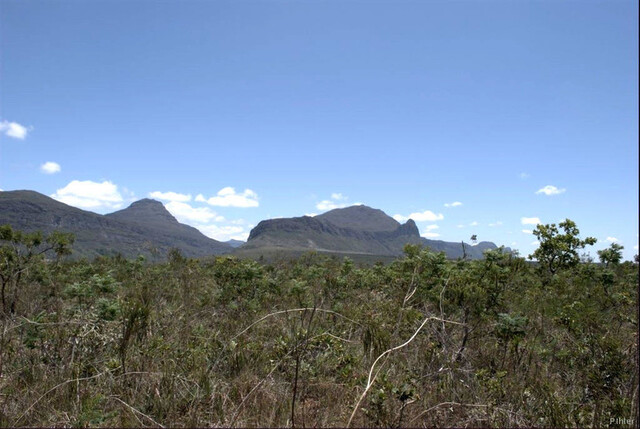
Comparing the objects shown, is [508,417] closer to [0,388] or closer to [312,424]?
[312,424]

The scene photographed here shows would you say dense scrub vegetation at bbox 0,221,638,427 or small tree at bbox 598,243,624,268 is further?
small tree at bbox 598,243,624,268

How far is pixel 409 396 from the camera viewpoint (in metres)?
3.07

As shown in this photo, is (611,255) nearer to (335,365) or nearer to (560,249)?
(560,249)

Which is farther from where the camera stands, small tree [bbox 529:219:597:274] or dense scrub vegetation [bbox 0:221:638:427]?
small tree [bbox 529:219:597:274]

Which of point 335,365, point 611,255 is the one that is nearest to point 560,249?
point 611,255

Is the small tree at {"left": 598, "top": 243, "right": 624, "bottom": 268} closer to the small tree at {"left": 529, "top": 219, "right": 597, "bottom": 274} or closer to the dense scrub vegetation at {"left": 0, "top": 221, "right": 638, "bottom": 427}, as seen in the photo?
the small tree at {"left": 529, "top": 219, "right": 597, "bottom": 274}

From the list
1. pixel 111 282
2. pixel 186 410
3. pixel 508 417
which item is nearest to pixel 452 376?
pixel 508 417

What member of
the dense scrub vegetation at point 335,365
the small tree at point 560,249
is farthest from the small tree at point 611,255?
the dense scrub vegetation at point 335,365

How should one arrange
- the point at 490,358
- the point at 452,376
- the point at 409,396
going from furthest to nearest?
the point at 490,358 → the point at 452,376 → the point at 409,396

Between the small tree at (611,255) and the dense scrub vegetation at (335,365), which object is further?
the small tree at (611,255)

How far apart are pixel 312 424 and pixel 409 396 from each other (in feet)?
2.85

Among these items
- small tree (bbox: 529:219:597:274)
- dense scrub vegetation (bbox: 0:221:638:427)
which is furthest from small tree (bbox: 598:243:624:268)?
dense scrub vegetation (bbox: 0:221:638:427)

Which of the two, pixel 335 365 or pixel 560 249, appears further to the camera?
pixel 560 249

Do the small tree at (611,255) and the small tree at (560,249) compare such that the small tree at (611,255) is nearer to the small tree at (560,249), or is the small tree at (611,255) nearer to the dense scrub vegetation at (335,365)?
the small tree at (560,249)
